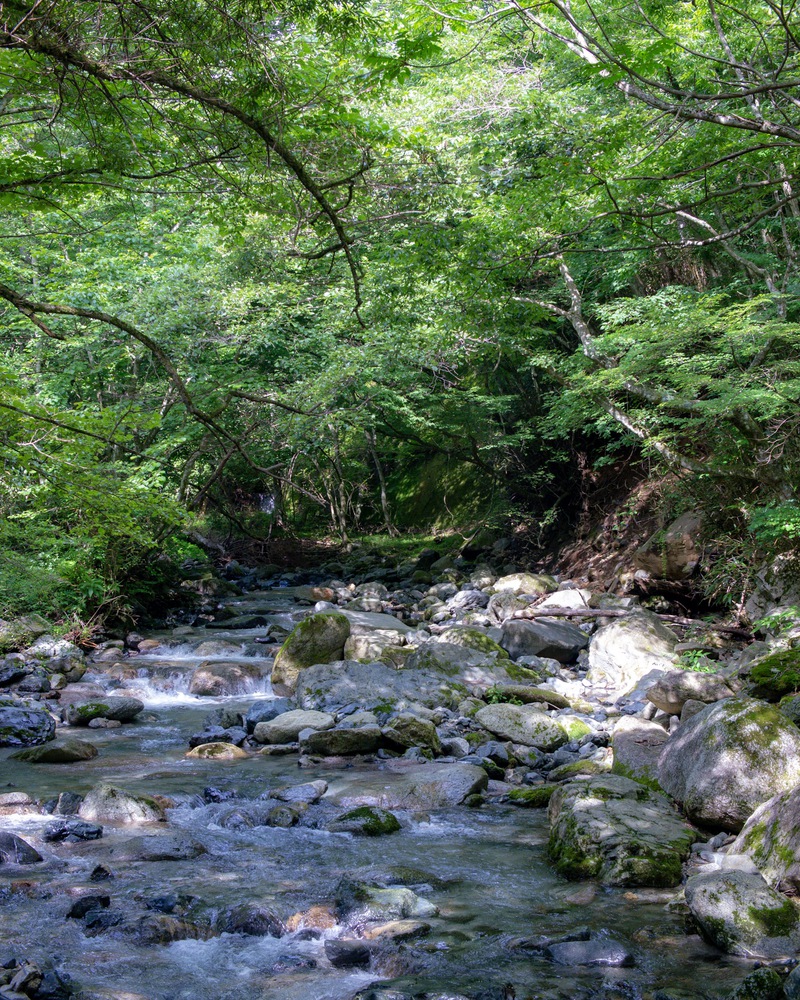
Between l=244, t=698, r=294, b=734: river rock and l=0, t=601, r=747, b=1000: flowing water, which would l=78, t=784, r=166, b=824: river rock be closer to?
l=0, t=601, r=747, b=1000: flowing water

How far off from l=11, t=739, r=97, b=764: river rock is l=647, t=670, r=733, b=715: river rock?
17.8ft

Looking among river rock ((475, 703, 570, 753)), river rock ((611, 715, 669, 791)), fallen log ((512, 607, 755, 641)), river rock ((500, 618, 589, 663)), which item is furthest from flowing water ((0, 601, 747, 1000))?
fallen log ((512, 607, 755, 641))

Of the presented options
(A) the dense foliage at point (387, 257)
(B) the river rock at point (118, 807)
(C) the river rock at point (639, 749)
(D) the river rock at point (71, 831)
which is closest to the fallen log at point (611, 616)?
(A) the dense foliage at point (387, 257)

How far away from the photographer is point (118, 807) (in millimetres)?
5777

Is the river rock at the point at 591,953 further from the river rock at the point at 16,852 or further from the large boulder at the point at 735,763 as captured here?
the river rock at the point at 16,852

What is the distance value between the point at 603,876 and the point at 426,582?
1292 centimetres

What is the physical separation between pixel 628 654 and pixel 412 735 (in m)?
3.47

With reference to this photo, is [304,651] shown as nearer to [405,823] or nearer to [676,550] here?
[405,823]

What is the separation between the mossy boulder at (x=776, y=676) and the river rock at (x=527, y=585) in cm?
727

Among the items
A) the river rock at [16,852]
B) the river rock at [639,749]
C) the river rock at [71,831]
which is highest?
the river rock at [16,852]

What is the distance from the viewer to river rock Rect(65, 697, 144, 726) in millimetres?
8844

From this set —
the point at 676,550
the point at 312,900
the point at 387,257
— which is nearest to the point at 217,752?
the point at 312,900

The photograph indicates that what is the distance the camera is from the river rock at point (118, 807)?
18.8 ft

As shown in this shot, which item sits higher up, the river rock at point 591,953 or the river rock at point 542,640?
the river rock at point 591,953
